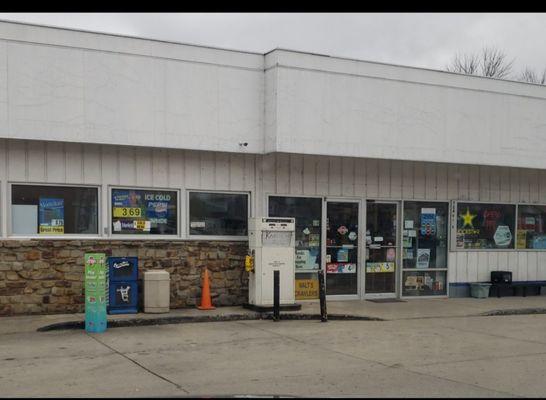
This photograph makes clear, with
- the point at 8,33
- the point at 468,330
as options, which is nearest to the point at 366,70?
the point at 468,330

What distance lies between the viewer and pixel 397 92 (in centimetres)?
1398

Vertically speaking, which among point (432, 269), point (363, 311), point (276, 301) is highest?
point (432, 269)

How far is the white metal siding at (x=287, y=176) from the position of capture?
39.1 ft

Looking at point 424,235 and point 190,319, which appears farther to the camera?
point 424,235

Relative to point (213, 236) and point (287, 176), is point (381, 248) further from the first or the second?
point (213, 236)

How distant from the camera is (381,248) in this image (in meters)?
15.0

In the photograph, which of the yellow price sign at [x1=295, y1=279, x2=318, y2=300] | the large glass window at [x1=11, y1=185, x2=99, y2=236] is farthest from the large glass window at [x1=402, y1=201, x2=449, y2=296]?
the large glass window at [x1=11, y1=185, x2=99, y2=236]

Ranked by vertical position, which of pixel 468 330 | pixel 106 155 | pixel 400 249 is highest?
pixel 106 155

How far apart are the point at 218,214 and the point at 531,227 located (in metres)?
8.87

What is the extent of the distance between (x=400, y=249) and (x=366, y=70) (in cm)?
438

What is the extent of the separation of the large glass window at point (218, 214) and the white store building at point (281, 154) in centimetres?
3

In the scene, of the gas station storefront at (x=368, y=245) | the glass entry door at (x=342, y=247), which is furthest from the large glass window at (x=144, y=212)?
the glass entry door at (x=342, y=247)

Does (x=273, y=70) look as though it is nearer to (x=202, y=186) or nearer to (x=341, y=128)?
(x=341, y=128)

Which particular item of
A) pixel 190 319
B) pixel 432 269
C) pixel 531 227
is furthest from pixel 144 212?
pixel 531 227
